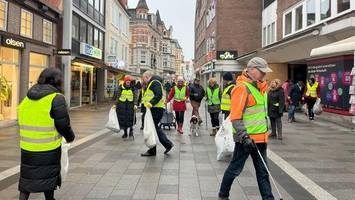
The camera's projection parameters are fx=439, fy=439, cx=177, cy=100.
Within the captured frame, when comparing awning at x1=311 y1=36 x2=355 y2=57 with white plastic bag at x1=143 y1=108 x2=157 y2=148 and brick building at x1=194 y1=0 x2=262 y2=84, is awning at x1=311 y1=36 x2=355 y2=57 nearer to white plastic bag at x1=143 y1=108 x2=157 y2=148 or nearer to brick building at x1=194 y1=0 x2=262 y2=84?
white plastic bag at x1=143 y1=108 x2=157 y2=148

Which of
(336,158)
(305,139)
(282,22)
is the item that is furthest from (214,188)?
(282,22)

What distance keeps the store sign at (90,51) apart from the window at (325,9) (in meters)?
13.4

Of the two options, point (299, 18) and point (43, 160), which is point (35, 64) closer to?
point (43, 160)

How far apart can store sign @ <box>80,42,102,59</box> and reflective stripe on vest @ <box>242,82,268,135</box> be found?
72.1 ft

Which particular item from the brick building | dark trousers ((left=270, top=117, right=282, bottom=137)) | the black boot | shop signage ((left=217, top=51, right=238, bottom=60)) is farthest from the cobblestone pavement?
the brick building

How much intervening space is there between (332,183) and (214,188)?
1884mm

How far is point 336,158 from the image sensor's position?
354 inches

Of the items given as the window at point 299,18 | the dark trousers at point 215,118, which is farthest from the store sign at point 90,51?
the dark trousers at point 215,118

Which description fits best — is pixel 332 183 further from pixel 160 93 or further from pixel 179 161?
pixel 160 93

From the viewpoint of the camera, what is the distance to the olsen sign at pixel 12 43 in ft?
46.6

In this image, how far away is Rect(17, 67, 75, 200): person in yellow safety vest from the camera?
4.46m

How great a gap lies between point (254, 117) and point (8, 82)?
1237 centimetres

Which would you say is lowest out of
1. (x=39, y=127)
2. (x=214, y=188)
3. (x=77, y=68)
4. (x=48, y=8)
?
(x=214, y=188)

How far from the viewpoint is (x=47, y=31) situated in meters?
19.2
